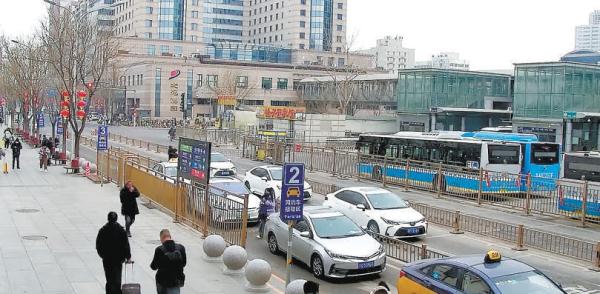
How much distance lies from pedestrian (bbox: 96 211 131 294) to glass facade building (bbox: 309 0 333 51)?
→ 425 feet

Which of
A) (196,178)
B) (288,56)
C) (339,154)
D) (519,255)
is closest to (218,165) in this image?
(339,154)

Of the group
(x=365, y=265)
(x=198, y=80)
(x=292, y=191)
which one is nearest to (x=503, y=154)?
(x=365, y=265)

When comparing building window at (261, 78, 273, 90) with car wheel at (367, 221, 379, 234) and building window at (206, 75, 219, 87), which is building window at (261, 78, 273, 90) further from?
car wheel at (367, 221, 379, 234)

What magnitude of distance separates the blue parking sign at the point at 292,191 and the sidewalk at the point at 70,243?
7.30ft

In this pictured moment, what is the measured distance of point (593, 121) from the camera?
49531 millimetres

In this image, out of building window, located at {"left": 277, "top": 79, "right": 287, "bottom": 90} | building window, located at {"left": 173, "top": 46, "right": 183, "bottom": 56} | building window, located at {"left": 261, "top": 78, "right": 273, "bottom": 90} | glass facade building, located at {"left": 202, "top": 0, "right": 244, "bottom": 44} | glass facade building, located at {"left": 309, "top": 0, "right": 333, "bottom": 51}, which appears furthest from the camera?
glass facade building, located at {"left": 202, "top": 0, "right": 244, "bottom": 44}

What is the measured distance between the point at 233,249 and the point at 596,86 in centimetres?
4388

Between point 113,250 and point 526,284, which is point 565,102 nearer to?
point 526,284

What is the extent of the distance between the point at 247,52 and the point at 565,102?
85303 mm

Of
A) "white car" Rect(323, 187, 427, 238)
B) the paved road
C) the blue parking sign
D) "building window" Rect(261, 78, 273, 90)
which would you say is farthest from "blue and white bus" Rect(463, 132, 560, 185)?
"building window" Rect(261, 78, 273, 90)

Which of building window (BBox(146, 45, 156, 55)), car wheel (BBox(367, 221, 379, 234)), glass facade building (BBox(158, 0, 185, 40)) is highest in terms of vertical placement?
glass facade building (BBox(158, 0, 185, 40))

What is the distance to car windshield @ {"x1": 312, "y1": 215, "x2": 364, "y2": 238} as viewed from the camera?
14914 millimetres

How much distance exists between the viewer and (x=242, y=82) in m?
105

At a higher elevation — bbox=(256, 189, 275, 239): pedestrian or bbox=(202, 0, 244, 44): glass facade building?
bbox=(202, 0, 244, 44): glass facade building
